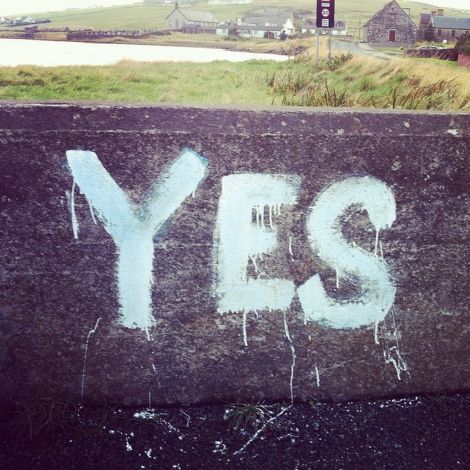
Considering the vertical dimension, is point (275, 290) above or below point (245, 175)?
below

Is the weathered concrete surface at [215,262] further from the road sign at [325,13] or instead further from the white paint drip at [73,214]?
the road sign at [325,13]

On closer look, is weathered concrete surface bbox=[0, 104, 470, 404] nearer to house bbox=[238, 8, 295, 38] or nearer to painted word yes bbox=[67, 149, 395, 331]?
painted word yes bbox=[67, 149, 395, 331]

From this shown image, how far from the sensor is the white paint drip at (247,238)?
201cm

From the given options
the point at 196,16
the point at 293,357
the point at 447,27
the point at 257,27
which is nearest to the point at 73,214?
the point at 293,357

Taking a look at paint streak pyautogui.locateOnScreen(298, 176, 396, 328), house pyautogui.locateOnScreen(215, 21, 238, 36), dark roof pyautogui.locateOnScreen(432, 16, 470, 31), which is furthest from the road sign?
house pyautogui.locateOnScreen(215, 21, 238, 36)

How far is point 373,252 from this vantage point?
212 centimetres

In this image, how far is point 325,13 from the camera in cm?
1770

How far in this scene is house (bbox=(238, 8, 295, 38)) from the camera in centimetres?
9406

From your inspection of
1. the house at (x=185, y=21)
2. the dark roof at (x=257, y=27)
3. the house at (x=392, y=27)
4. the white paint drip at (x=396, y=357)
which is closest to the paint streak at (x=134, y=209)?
the white paint drip at (x=396, y=357)

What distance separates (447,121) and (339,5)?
181 meters

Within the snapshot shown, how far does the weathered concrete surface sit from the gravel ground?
3.1 inches

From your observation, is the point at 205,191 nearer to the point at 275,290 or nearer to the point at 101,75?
the point at 275,290

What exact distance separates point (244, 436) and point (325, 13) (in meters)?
18.0

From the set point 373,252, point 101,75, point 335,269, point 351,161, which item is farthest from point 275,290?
point 101,75
